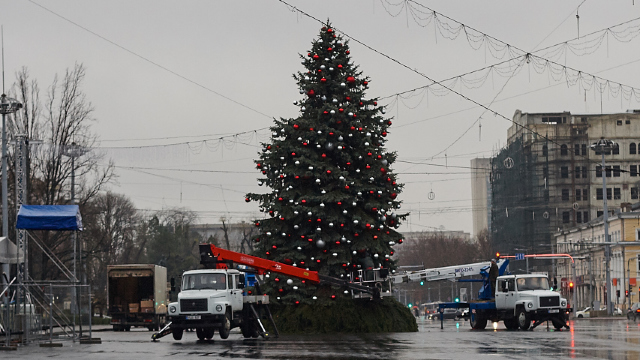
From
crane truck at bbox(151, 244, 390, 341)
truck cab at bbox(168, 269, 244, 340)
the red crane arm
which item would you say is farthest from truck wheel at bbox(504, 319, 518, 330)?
truck cab at bbox(168, 269, 244, 340)

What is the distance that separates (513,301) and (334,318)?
8.12 meters

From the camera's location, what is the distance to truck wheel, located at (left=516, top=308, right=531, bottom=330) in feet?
126

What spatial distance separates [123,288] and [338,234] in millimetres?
19459

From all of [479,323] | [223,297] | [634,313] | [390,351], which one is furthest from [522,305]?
[634,313]

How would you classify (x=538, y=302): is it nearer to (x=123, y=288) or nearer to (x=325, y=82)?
(x=325, y=82)

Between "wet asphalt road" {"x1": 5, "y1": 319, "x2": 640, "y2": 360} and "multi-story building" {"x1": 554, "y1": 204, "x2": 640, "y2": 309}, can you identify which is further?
"multi-story building" {"x1": 554, "y1": 204, "x2": 640, "y2": 309}

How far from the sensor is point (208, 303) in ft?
103

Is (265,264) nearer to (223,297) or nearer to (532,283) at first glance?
(223,297)

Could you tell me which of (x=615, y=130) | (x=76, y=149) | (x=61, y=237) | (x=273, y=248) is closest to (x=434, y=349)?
(x=273, y=248)

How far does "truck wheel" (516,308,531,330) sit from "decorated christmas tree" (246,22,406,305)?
554 centimetres

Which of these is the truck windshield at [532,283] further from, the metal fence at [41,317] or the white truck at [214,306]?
the metal fence at [41,317]

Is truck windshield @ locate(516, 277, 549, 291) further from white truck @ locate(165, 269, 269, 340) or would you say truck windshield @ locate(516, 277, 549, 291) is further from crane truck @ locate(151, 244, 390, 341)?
white truck @ locate(165, 269, 269, 340)

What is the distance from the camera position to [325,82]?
37406mm

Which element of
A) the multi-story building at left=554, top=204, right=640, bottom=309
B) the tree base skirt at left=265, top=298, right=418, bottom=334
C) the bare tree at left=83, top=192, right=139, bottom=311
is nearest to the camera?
the tree base skirt at left=265, top=298, right=418, bottom=334
